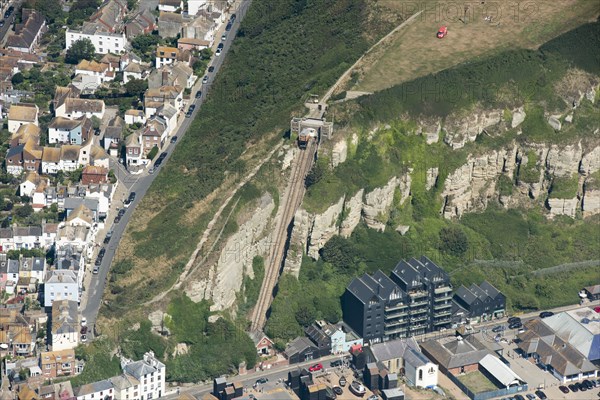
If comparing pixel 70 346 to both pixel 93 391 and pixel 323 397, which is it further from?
pixel 323 397

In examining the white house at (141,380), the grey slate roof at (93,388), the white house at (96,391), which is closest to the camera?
the white house at (96,391)

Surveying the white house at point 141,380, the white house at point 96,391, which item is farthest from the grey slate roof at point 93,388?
the white house at point 141,380

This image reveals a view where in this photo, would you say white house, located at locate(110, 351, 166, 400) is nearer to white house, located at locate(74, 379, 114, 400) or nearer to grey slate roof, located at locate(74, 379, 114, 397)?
white house, located at locate(74, 379, 114, 400)

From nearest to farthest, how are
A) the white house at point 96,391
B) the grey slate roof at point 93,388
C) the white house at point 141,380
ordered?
1. the white house at point 96,391
2. the grey slate roof at point 93,388
3. the white house at point 141,380

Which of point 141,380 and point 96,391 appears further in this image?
point 141,380

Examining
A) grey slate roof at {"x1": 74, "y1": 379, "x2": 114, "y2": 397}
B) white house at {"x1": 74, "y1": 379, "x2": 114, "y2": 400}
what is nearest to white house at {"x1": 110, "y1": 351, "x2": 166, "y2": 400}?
white house at {"x1": 74, "y1": 379, "x2": 114, "y2": 400}

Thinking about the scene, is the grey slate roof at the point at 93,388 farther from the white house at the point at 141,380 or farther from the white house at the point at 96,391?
the white house at the point at 141,380

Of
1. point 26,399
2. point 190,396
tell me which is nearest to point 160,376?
point 190,396

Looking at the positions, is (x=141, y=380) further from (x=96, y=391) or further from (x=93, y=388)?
(x=93, y=388)

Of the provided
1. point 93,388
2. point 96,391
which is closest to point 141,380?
point 96,391
